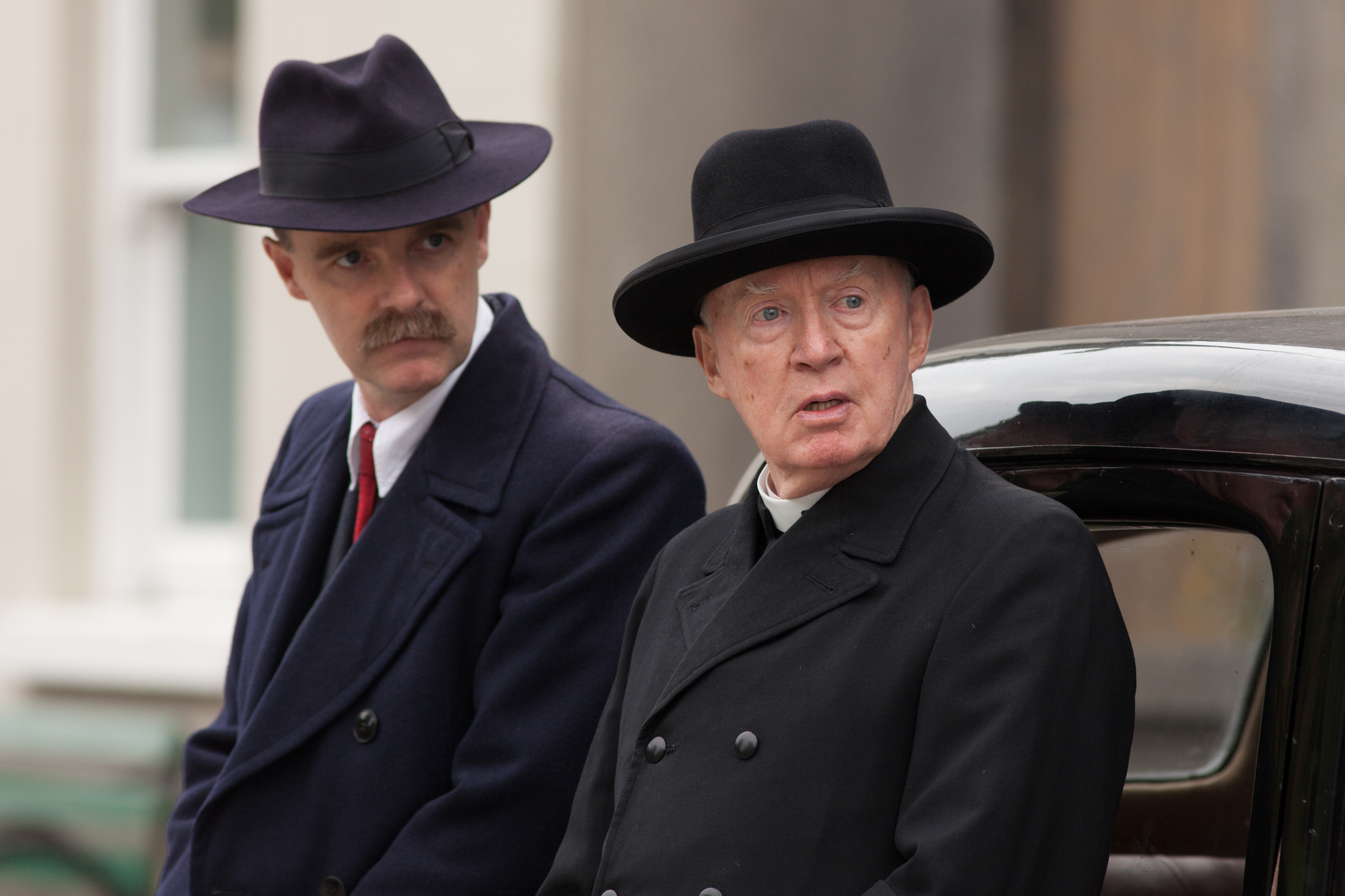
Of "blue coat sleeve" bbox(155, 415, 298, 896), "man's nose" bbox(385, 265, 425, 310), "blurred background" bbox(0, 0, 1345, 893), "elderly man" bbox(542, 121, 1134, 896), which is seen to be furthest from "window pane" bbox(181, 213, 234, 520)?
"elderly man" bbox(542, 121, 1134, 896)

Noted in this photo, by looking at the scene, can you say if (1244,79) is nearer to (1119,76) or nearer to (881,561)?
(1119,76)

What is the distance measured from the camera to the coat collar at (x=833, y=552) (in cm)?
187

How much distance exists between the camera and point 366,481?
8.96ft

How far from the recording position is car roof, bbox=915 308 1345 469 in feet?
5.71

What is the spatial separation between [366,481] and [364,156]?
582 millimetres

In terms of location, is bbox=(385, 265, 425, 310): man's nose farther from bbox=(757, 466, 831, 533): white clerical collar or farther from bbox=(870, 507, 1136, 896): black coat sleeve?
bbox=(870, 507, 1136, 896): black coat sleeve

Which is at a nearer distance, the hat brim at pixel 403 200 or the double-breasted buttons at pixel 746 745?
the double-breasted buttons at pixel 746 745

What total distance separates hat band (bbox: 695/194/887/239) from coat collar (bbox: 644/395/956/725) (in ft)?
0.92

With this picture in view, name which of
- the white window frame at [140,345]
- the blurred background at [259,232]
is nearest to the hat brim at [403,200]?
the blurred background at [259,232]

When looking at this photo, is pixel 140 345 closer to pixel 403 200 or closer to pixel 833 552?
pixel 403 200

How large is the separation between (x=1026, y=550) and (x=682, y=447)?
97 centimetres

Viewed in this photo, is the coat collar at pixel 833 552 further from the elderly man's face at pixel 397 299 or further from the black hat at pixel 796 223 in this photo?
the elderly man's face at pixel 397 299

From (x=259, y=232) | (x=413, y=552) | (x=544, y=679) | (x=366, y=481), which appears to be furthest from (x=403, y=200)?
(x=259, y=232)

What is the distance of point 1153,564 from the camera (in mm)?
2219
